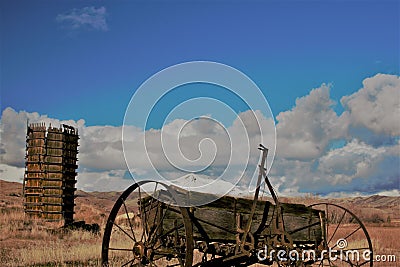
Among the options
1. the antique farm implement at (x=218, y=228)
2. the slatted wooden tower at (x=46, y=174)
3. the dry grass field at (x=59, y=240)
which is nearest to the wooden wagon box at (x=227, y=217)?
the antique farm implement at (x=218, y=228)


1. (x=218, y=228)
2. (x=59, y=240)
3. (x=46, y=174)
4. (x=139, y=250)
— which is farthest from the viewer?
(x=46, y=174)

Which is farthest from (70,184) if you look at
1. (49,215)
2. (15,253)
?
(15,253)

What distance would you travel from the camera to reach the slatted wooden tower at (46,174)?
22.7 m

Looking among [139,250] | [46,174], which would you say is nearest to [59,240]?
[46,174]

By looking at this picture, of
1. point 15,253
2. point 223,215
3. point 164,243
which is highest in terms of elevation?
point 223,215

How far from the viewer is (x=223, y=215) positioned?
28.1 feet

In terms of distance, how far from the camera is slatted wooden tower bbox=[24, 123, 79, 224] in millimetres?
22688

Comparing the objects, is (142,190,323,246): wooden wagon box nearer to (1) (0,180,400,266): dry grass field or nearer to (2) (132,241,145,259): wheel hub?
(2) (132,241,145,259): wheel hub

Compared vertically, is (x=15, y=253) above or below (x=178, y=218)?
below

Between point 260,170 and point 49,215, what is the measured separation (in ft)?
54.2

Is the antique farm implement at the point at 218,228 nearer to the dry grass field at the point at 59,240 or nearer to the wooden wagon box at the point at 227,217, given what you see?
the wooden wagon box at the point at 227,217

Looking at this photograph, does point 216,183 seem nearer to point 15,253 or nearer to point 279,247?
point 279,247

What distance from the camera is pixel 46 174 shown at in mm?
22656

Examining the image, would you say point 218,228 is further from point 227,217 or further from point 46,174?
point 46,174
